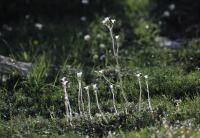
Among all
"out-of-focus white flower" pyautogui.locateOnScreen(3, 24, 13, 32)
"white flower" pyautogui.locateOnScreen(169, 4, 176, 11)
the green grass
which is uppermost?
"white flower" pyautogui.locateOnScreen(169, 4, 176, 11)

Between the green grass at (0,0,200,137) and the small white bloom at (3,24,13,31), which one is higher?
the small white bloom at (3,24,13,31)

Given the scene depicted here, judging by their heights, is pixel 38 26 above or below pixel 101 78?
above

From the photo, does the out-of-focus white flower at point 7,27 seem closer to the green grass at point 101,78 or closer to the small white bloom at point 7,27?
the small white bloom at point 7,27

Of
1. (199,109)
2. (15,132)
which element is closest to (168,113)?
(199,109)

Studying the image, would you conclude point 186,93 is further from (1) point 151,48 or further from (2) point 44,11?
(2) point 44,11

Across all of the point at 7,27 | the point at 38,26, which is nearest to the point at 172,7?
the point at 38,26

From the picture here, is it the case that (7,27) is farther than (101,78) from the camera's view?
Yes

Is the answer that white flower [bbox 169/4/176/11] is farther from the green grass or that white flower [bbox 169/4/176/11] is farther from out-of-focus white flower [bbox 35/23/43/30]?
out-of-focus white flower [bbox 35/23/43/30]

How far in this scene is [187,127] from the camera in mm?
6520

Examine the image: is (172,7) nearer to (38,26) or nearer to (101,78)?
(38,26)

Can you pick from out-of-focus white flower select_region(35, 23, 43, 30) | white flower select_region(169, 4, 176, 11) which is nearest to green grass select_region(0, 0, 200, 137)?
out-of-focus white flower select_region(35, 23, 43, 30)

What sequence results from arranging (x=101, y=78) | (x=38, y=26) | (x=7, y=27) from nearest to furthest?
(x=101, y=78), (x=38, y=26), (x=7, y=27)

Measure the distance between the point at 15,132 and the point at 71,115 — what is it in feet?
A: 2.27

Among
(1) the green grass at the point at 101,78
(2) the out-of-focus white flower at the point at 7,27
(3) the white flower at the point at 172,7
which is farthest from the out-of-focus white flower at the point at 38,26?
(3) the white flower at the point at 172,7
